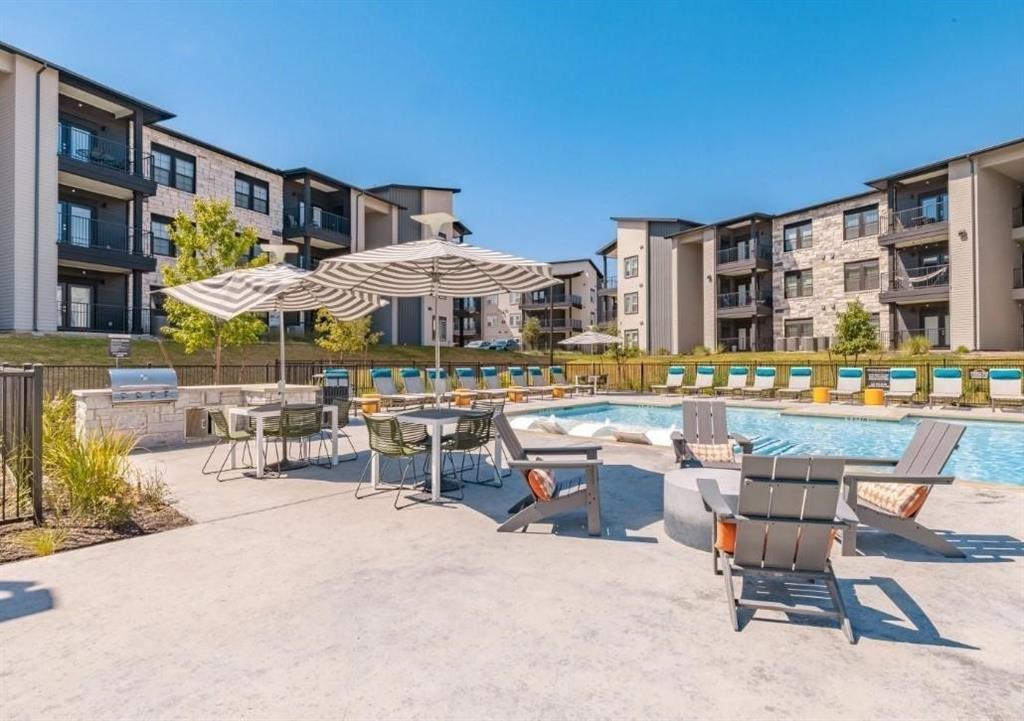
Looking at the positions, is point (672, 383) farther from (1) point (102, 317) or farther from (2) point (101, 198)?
(2) point (101, 198)

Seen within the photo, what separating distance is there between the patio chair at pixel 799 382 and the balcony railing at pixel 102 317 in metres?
25.5

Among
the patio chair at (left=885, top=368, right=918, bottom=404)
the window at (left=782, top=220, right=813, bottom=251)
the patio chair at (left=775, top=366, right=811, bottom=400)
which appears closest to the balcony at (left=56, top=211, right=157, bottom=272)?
the patio chair at (left=775, top=366, right=811, bottom=400)

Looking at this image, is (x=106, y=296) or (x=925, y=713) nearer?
(x=925, y=713)

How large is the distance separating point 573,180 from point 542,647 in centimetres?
2537

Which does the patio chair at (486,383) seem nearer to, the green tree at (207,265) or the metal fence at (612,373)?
the metal fence at (612,373)

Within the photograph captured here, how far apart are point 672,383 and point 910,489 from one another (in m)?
19.2

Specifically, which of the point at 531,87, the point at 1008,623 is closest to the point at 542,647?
the point at 1008,623

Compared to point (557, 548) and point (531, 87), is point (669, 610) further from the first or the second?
point (531, 87)

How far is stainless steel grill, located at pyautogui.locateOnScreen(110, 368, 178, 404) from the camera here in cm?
912

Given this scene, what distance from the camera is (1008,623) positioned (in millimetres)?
3291

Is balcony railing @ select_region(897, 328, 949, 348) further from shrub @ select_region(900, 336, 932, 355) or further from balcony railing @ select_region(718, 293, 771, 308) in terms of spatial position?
balcony railing @ select_region(718, 293, 771, 308)

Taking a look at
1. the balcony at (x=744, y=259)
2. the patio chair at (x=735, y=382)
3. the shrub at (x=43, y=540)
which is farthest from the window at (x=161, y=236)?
the balcony at (x=744, y=259)

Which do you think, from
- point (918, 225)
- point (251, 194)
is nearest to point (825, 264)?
point (918, 225)

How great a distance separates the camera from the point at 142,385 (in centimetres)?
939
